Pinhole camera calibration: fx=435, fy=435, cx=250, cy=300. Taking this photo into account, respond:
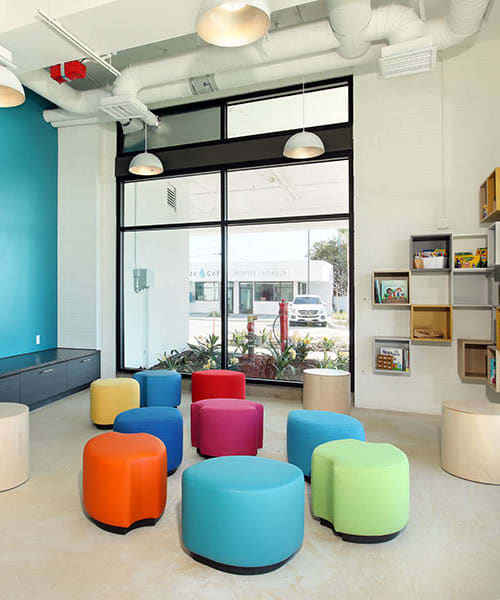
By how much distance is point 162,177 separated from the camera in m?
6.57

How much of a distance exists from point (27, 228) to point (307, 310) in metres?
4.08

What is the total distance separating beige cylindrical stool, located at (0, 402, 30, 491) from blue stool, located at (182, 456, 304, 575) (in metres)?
1.62

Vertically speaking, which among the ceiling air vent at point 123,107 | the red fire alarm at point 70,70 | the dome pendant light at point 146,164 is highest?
the red fire alarm at point 70,70

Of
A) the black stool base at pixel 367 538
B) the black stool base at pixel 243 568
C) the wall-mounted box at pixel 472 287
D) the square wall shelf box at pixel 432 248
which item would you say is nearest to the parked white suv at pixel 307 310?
the square wall shelf box at pixel 432 248

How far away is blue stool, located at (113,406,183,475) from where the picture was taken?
342 centimetres

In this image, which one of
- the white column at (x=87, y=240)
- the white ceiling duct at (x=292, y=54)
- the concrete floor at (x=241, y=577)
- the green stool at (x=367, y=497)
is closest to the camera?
the concrete floor at (x=241, y=577)

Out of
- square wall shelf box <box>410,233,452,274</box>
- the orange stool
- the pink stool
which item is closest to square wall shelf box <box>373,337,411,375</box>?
square wall shelf box <box>410,233,452,274</box>

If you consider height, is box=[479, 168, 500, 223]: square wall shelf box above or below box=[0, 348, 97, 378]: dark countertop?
above

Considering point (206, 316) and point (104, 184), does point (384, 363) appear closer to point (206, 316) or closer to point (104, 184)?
point (206, 316)

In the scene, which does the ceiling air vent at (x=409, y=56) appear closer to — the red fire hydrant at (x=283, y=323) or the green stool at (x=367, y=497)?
the red fire hydrant at (x=283, y=323)

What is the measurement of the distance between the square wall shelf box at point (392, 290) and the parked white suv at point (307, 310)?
32.0 inches

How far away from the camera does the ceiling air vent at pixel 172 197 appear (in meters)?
6.51

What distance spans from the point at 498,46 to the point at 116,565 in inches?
237

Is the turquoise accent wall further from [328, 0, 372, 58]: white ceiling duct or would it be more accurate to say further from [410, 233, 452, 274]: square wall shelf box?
[410, 233, 452, 274]: square wall shelf box
